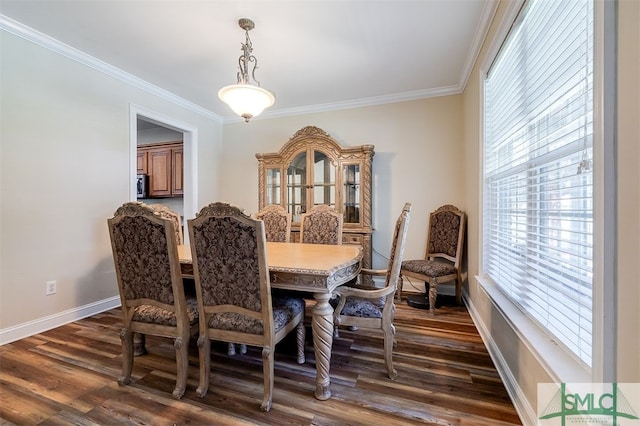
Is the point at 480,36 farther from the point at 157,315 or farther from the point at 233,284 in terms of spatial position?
the point at 157,315

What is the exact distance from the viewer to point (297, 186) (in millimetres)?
3912

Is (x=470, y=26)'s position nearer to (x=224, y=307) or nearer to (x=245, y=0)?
(x=245, y=0)

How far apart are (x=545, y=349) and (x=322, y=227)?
2006 mm

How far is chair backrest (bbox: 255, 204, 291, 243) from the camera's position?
3.05 meters

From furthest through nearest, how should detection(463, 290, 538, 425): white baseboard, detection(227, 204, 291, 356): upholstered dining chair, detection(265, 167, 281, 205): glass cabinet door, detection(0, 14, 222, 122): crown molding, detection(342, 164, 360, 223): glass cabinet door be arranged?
detection(265, 167, 281, 205): glass cabinet door
detection(342, 164, 360, 223): glass cabinet door
detection(227, 204, 291, 356): upholstered dining chair
detection(0, 14, 222, 122): crown molding
detection(463, 290, 538, 425): white baseboard

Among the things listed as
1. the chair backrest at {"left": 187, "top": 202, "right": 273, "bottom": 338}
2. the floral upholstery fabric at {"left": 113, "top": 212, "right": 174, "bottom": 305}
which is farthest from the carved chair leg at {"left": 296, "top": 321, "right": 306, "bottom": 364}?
the floral upholstery fabric at {"left": 113, "top": 212, "right": 174, "bottom": 305}

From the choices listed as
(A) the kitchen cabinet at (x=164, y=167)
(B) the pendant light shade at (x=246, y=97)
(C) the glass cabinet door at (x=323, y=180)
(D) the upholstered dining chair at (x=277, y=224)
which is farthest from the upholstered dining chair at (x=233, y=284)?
(A) the kitchen cabinet at (x=164, y=167)

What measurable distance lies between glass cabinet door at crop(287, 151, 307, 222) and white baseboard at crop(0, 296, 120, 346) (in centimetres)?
226

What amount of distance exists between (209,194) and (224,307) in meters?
3.20

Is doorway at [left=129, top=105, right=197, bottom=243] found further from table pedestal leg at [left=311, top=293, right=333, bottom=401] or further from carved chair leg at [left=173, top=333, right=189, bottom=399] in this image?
table pedestal leg at [left=311, top=293, right=333, bottom=401]

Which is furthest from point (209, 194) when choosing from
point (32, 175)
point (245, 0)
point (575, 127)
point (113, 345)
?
point (575, 127)

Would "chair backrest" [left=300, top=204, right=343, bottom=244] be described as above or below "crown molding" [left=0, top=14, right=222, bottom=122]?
below

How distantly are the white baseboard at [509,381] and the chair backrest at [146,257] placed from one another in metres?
1.83

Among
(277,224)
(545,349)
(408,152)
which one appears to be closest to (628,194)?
(545,349)
